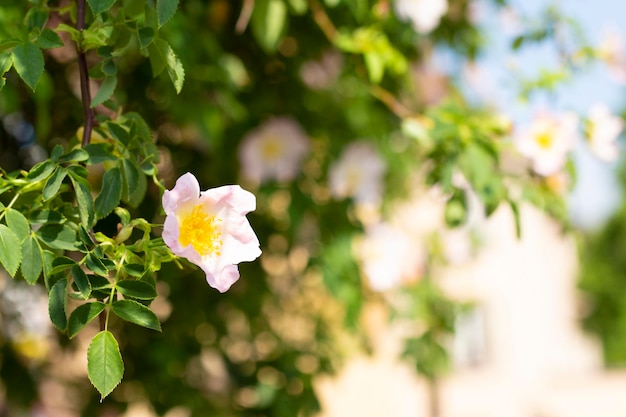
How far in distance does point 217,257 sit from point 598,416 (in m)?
9.93

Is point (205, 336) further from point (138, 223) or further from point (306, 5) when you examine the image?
point (138, 223)

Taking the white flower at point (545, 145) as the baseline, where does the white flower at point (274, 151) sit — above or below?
below

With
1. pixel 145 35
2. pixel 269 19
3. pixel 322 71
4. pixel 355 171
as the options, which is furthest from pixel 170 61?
pixel 322 71

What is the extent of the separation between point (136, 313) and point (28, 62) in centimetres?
25

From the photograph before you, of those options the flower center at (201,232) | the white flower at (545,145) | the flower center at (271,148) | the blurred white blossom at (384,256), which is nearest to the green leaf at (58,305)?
the flower center at (201,232)

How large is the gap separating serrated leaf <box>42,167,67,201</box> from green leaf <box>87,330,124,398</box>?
124mm

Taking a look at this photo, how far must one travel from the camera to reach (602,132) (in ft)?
5.16

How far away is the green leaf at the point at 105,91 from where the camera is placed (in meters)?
0.82

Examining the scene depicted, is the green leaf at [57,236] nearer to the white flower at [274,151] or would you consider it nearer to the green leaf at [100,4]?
the green leaf at [100,4]

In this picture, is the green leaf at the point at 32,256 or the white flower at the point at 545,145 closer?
the green leaf at the point at 32,256

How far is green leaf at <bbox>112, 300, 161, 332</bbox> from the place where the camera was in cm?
71

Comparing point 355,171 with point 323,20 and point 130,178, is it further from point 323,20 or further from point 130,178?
point 130,178

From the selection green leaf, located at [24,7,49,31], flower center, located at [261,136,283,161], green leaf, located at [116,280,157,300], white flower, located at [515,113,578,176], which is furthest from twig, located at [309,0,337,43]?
green leaf, located at [116,280,157,300]

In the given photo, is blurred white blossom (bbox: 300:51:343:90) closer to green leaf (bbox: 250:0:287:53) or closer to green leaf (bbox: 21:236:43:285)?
green leaf (bbox: 250:0:287:53)
